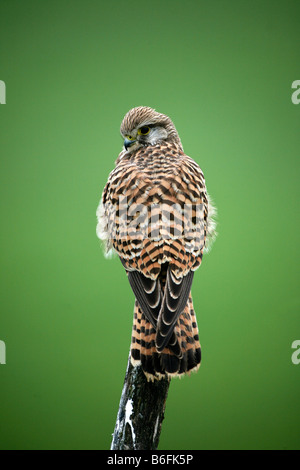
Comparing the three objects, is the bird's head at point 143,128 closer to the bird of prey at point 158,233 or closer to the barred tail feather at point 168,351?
the bird of prey at point 158,233

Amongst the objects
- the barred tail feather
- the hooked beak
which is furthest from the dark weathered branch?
the hooked beak

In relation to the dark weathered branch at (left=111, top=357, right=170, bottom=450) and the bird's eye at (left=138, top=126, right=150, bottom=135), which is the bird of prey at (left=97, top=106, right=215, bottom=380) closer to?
the bird's eye at (left=138, top=126, right=150, bottom=135)

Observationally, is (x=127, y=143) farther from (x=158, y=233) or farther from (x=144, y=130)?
(x=158, y=233)

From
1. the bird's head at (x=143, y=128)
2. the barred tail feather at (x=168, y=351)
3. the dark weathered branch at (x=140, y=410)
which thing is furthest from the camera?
the bird's head at (x=143, y=128)

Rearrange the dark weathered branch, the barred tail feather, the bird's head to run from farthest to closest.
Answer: the bird's head
the dark weathered branch
the barred tail feather

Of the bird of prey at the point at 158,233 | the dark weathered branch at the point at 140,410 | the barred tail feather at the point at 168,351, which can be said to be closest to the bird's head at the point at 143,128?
the bird of prey at the point at 158,233

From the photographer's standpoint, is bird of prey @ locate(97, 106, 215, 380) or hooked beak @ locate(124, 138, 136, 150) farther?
hooked beak @ locate(124, 138, 136, 150)

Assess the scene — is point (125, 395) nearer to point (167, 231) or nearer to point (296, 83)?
point (167, 231)

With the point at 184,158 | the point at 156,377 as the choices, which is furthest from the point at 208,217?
the point at 156,377
